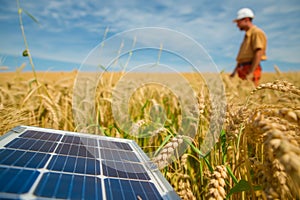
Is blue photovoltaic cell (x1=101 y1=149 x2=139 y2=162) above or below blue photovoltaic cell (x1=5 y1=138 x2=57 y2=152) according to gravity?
below

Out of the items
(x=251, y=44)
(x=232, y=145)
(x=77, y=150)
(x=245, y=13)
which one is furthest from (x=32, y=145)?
(x=245, y=13)

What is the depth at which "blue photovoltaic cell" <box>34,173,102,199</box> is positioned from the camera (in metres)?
0.78

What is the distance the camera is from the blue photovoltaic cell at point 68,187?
783mm

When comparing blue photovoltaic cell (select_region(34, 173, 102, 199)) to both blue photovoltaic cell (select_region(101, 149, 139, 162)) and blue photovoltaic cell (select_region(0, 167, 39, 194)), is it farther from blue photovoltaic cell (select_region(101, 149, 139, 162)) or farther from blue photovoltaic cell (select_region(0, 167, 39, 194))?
blue photovoltaic cell (select_region(101, 149, 139, 162))

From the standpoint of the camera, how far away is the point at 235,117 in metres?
1.08

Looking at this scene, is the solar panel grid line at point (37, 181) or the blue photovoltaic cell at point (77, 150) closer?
the solar panel grid line at point (37, 181)

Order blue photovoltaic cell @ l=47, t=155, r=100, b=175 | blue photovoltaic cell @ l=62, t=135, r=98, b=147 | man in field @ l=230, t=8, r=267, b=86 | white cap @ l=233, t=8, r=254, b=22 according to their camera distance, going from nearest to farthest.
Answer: blue photovoltaic cell @ l=47, t=155, r=100, b=175 → blue photovoltaic cell @ l=62, t=135, r=98, b=147 → man in field @ l=230, t=8, r=267, b=86 → white cap @ l=233, t=8, r=254, b=22

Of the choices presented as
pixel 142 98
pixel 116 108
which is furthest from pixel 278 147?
pixel 142 98

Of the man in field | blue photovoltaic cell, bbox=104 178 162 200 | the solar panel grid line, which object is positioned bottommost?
blue photovoltaic cell, bbox=104 178 162 200

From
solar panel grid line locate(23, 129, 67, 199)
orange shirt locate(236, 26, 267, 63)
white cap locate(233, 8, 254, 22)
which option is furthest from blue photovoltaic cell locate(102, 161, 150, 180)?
white cap locate(233, 8, 254, 22)

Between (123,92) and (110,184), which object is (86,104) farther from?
(110,184)

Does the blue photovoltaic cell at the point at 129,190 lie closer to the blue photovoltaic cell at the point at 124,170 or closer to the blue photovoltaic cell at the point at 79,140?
the blue photovoltaic cell at the point at 124,170

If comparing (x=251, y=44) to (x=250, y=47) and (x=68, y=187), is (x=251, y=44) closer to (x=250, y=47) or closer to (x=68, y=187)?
(x=250, y=47)

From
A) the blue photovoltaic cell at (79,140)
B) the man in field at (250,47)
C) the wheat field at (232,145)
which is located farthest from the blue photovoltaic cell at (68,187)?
the man in field at (250,47)
